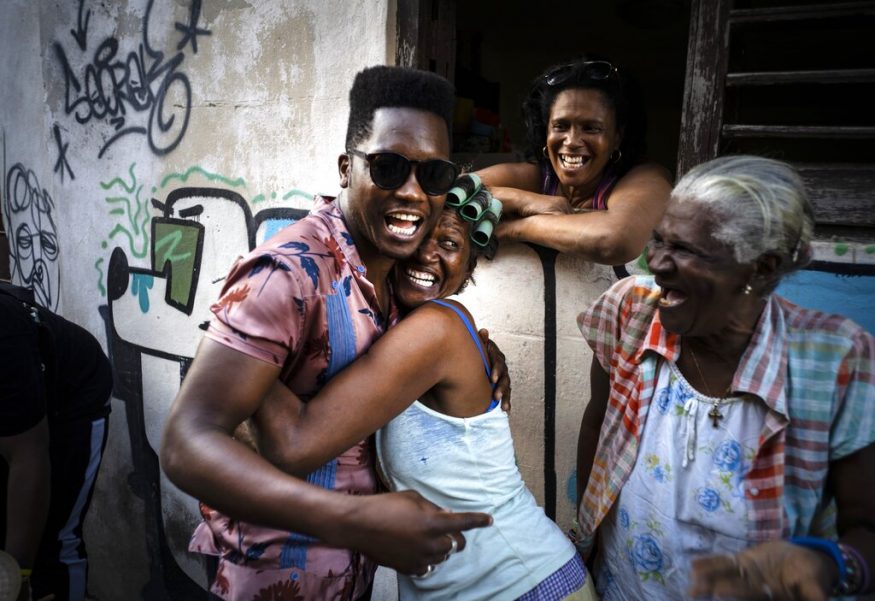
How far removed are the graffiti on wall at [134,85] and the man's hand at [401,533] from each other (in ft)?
9.69

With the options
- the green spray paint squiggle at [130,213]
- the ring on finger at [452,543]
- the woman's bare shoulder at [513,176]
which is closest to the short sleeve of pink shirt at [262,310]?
the ring on finger at [452,543]

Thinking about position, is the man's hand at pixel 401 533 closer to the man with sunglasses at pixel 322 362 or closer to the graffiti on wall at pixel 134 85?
the man with sunglasses at pixel 322 362

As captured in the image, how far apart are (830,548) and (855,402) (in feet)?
1.10

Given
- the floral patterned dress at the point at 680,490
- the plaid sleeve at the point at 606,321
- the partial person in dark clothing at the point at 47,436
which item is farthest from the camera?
the partial person in dark clothing at the point at 47,436

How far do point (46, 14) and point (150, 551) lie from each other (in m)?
3.56

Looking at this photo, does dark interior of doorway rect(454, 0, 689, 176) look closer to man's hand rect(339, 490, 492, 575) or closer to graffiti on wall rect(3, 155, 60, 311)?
man's hand rect(339, 490, 492, 575)

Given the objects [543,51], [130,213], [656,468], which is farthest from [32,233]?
[543,51]

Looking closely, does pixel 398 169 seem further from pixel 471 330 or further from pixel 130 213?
pixel 130 213

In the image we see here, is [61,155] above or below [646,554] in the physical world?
above

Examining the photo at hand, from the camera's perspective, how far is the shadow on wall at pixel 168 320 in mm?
3309

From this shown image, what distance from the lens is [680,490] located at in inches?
62.2

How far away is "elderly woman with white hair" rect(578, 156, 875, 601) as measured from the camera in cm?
140

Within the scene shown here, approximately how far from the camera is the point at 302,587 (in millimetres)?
1584

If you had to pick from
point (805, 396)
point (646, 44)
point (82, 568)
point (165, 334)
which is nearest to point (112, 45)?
point (165, 334)
